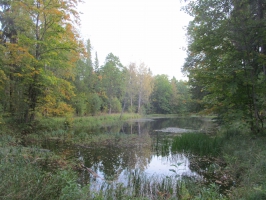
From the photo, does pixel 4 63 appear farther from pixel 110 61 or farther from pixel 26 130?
pixel 110 61

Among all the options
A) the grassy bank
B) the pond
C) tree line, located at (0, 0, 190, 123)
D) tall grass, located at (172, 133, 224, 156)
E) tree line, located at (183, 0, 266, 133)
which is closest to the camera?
the grassy bank

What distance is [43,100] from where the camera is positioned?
13.8m

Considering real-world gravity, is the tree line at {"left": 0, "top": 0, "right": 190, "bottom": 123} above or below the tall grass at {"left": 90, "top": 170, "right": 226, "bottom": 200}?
above

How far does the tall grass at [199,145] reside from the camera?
8719mm

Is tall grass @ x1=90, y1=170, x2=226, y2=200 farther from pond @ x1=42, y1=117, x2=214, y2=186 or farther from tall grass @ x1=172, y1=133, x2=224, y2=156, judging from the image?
tall grass @ x1=172, y1=133, x2=224, y2=156

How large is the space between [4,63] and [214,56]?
12546 mm

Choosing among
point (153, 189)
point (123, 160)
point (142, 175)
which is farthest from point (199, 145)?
point (153, 189)

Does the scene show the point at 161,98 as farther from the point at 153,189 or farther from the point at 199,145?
the point at 153,189

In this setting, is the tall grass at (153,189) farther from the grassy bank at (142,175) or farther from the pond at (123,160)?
the pond at (123,160)

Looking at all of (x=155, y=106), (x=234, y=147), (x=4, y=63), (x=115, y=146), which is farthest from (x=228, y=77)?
(x=155, y=106)

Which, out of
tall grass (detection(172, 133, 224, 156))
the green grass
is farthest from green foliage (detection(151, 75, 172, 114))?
the green grass

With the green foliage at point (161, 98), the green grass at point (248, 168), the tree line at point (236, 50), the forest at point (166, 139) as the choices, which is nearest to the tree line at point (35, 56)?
the forest at point (166, 139)

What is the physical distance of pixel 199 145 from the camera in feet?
29.6

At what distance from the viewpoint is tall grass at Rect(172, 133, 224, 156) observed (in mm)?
8719
